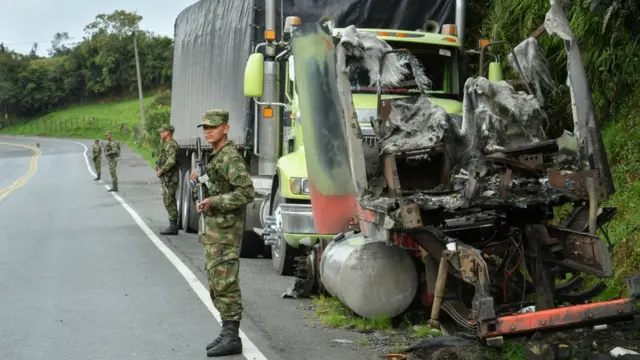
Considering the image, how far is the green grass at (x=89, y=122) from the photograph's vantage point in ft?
309

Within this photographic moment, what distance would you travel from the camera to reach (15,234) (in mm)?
17016

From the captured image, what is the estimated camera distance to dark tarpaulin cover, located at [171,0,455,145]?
12.4m

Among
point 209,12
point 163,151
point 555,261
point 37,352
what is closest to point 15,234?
point 163,151

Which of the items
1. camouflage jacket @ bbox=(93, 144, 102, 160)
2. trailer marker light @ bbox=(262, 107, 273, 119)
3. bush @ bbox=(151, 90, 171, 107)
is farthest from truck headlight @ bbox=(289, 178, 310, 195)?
bush @ bbox=(151, 90, 171, 107)

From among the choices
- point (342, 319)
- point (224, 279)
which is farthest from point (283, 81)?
point (224, 279)

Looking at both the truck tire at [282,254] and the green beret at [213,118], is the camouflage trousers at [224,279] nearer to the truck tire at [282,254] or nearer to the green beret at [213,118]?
the green beret at [213,118]

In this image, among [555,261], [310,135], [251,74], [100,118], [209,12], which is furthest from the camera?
[100,118]

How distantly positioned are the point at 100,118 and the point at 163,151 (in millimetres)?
88919

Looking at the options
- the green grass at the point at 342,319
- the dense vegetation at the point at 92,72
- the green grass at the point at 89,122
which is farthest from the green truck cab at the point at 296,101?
the dense vegetation at the point at 92,72

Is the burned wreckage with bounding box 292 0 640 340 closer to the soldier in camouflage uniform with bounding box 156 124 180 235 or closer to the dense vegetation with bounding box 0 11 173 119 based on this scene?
the soldier in camouflage uniform with bounding box 156 124 180 235

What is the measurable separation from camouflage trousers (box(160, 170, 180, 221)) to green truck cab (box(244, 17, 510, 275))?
17.9 feet

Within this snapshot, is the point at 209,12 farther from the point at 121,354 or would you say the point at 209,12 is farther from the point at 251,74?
the point at 121,354

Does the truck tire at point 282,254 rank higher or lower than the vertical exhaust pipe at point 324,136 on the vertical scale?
lower

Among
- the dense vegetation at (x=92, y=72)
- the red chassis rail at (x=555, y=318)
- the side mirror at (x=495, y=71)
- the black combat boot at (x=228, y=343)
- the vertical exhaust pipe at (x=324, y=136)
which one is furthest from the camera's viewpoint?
the dense vegetation at (x=92, y=72)
